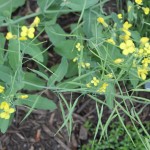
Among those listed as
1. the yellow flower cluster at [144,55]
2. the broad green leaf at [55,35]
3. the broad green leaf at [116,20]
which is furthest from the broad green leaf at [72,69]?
the yellow flower cluster at [144,55]

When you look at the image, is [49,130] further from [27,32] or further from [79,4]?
[27,32]

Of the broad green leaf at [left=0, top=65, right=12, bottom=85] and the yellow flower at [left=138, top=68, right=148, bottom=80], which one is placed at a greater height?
the yellow flower at [left=138, top=68, right=148, bottom=80]

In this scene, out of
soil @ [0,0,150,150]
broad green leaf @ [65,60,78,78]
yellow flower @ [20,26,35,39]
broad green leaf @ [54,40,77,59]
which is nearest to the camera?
yellow flower @ [20,26,35,39]

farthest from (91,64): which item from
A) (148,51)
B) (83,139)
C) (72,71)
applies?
(83,139)

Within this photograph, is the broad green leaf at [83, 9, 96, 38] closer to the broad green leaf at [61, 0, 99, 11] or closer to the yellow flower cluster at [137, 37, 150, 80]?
the broad green leaf at [61, 0, 99, 11]

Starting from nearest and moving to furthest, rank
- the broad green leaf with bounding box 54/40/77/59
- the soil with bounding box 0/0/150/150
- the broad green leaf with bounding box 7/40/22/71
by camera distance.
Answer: the broad green leaf with bounding box 7/40/22/71 → the broad green leaf with bounding box 54/40/77/59 → the soil with bounding box 0/0/150/150

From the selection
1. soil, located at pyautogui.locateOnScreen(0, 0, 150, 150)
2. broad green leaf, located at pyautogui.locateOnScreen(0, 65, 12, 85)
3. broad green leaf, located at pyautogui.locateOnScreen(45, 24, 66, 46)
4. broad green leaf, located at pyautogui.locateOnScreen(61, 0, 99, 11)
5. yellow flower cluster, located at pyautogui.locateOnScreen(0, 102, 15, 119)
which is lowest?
soil, located at pyautogui.locateOnScreen(0, 0, 150, 150)

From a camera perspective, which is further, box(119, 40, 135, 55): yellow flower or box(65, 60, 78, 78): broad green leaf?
Answer: box(65, 60, 78, 78): broad green leaf

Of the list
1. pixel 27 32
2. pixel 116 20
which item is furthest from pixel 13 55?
pixel 116 20

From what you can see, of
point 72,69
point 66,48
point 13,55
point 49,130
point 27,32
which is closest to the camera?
point 27,32

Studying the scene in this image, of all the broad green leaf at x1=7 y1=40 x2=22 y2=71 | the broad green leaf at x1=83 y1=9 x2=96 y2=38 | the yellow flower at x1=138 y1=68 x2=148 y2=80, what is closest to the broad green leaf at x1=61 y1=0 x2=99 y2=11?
the broad green leaf at x1=83 y1=9 x2=96 y2=38
